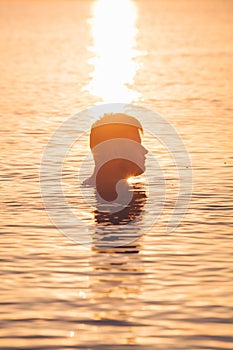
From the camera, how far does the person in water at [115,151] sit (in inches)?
666

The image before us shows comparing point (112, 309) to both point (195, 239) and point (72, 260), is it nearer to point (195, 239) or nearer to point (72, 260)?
point (72, 260)

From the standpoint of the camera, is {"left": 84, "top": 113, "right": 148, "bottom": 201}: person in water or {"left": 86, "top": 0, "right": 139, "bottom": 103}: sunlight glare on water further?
{"left": 86, "top": 0, "right": 139, "bottom": 103}: sunlight glare on water

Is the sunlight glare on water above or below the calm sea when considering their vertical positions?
above

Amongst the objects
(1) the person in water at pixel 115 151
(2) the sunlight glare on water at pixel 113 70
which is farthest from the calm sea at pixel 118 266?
(2) the sunlight glare on water at pixel 113 70

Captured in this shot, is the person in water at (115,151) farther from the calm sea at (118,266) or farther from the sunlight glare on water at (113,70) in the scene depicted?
the sunlight glare on water at (113,70)

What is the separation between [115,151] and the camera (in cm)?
1686

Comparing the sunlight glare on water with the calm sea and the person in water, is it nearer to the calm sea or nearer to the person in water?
the calm sea

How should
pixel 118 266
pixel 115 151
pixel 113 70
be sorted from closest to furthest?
1. pixel 118 266
2. pixel 115 151
3. pixel 113 70

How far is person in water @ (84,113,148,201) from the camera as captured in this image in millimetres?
16922

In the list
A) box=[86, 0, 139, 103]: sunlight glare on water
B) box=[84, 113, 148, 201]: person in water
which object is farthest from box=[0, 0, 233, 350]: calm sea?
box=[86, 0, 139, 103]: sunlight glare on water

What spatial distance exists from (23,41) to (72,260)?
61804mm

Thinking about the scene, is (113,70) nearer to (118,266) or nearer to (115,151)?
(115,151)

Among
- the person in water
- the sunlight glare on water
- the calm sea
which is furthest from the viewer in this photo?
the sunlight glare on water

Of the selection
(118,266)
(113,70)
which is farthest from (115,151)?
(113,70)
